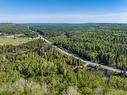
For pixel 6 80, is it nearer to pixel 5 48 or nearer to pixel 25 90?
pixel 25 90

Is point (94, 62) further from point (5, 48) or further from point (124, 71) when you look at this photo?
point (5, 48)

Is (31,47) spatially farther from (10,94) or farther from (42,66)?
(10,94)

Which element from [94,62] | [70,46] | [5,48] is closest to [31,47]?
[5,48]

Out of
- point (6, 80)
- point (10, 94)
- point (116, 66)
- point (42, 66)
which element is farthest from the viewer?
point (116, 66)

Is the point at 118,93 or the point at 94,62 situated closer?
the point at 118,93

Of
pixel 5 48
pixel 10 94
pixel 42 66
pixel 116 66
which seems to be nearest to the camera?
pixel 10 94

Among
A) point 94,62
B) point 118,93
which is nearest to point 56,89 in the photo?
point 118,93

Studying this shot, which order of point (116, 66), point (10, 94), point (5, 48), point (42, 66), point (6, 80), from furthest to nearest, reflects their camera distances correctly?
1. point (5, 48)
2. point (116, 66)
3. point (42, 66)
4. point (6, 80)
5. point (10, 94)

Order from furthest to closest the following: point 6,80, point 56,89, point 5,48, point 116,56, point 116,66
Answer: point 5,48
point 116,56
point 116,66
point 6,80
point 56,89

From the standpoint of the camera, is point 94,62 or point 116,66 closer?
point 116,66
